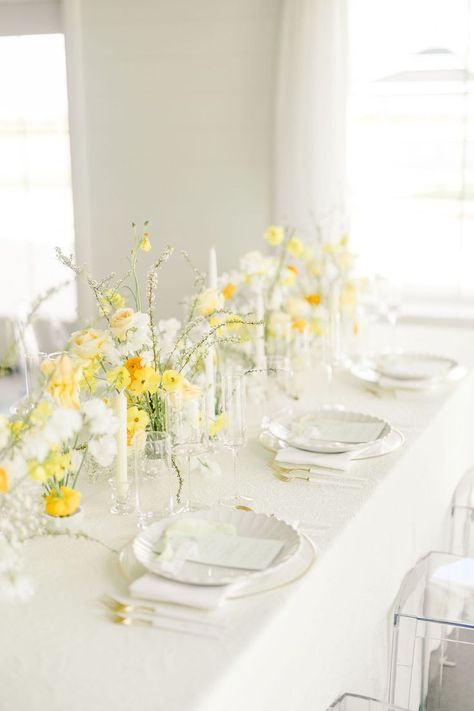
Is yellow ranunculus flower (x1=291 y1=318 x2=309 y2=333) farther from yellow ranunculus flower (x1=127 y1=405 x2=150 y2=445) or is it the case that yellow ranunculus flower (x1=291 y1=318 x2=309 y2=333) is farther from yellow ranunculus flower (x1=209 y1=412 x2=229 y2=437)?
yellow ranunculus flower (x1=127 y1=405 x2=150 y2=445)

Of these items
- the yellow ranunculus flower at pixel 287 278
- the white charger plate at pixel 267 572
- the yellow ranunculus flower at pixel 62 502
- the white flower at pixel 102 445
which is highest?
the yellow ranunculus flower at pixel 287 278

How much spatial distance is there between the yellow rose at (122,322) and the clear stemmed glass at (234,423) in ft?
0.72

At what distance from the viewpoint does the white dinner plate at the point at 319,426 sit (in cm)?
212

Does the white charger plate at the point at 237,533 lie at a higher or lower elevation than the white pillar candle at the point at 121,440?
lower

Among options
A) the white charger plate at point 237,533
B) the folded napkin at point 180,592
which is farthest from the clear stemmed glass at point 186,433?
the folded napkin at point 180,592

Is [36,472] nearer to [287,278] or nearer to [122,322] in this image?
[122,322]

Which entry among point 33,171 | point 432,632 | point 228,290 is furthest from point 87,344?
point 33,171

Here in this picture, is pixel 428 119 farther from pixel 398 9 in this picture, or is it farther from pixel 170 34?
pixel 170 34

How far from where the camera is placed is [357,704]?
5.74ft

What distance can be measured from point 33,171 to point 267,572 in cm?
431

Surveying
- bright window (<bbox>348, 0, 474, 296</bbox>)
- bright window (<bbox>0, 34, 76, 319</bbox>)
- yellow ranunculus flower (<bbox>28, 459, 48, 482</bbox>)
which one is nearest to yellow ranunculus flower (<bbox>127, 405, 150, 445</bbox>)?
yellow ranunculus flower (<bbox>28, 459, 48, 482</bbox>)

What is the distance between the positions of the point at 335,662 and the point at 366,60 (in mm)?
3253

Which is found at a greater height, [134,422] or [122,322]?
[122,322]

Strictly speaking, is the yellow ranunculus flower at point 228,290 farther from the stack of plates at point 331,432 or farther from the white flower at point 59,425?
the white flower at point 59,425
